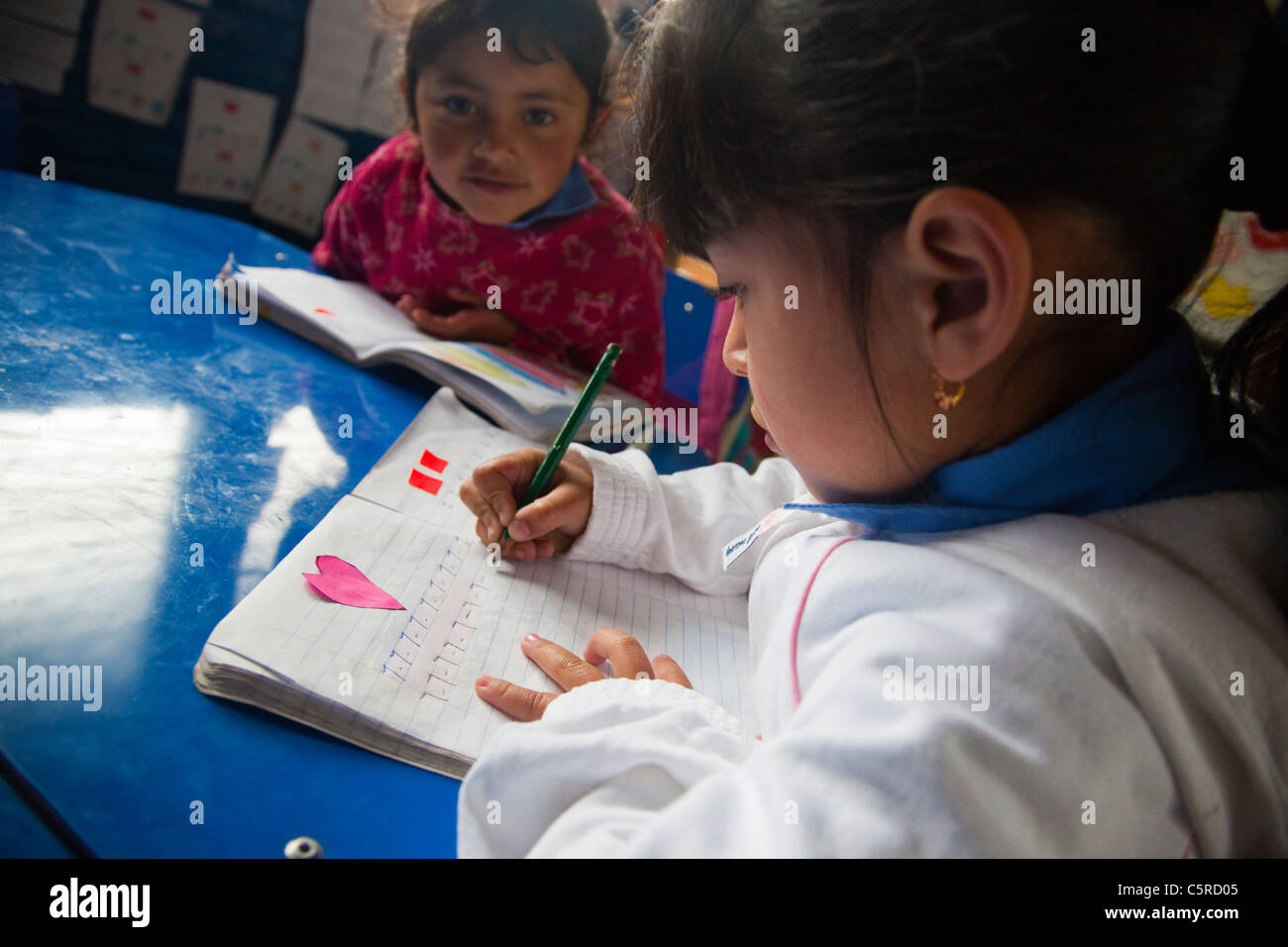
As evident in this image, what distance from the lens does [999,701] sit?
36cm

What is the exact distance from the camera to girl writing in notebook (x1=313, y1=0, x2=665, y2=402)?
3.73 ft

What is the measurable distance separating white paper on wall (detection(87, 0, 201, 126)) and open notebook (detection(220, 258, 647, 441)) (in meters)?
0.91

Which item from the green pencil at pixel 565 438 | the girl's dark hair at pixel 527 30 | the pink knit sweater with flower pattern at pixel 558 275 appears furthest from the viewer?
the pink knit sweater with flower pattern at pixel 558 275

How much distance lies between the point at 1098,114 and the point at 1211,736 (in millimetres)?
280

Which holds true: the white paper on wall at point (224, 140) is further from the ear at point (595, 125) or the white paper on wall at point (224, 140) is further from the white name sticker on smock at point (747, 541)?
the white name sticker on smock at point (747, 541)

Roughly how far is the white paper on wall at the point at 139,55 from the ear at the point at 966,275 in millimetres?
1840

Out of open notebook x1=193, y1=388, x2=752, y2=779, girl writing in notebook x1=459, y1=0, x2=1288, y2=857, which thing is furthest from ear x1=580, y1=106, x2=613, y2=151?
girl writing in notebook x1=459, y1=0, x2=1288, y2=857

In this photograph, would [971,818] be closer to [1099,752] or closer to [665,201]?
[1099,752]

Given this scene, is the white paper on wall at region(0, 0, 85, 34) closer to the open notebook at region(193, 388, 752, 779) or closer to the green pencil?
the open notebook at region(193, 388, 752, 779)

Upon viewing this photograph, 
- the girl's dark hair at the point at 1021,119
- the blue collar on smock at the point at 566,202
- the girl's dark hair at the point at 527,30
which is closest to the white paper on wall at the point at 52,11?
the girl's dark hair at the point at 527,30

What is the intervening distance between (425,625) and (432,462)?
0.26 metres

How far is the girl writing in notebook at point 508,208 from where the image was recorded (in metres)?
1.14

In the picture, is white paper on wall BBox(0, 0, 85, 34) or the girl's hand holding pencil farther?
white paper on wall BBox(0, 0, 85, 34)

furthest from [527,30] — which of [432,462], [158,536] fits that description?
[158,536]
